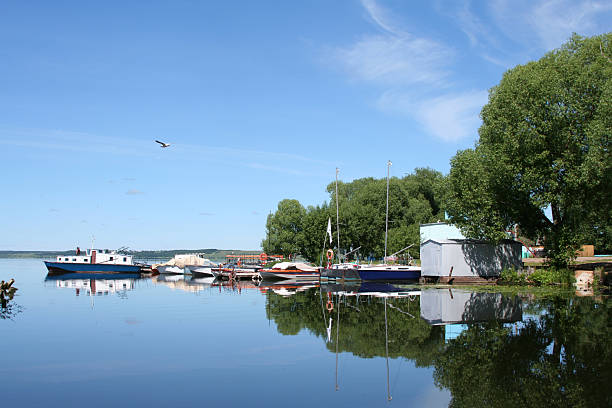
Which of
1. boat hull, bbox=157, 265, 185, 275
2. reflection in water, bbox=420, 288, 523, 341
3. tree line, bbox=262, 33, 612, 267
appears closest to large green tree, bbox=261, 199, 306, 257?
boat hull, bbox=157, 265, 185, 275

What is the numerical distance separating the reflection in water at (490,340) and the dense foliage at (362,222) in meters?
53.6

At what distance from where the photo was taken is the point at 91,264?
86.4 meters

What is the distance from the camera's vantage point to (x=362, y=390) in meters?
11.2

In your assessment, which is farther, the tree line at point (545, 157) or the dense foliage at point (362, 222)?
the dense foliage at point (362, 222)

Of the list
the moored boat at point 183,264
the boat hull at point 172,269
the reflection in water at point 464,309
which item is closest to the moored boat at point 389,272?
the reflection in water at point 464,309

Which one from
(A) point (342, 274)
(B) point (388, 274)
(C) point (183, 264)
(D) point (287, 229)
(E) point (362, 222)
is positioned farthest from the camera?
(C) point (183, 264)

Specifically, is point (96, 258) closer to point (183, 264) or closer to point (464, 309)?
point (183, 264)

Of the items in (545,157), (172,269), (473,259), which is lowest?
(172,269)

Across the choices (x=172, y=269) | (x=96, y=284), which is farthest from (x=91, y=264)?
(x=96, y=284)

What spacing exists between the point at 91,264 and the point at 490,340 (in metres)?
81.2

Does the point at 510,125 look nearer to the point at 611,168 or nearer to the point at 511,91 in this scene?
the point at 511,91

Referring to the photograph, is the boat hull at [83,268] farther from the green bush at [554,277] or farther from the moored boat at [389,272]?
the green bush at [554,277]

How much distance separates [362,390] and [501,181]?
32278 millimetres

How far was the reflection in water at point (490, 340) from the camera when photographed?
34.6 ft
